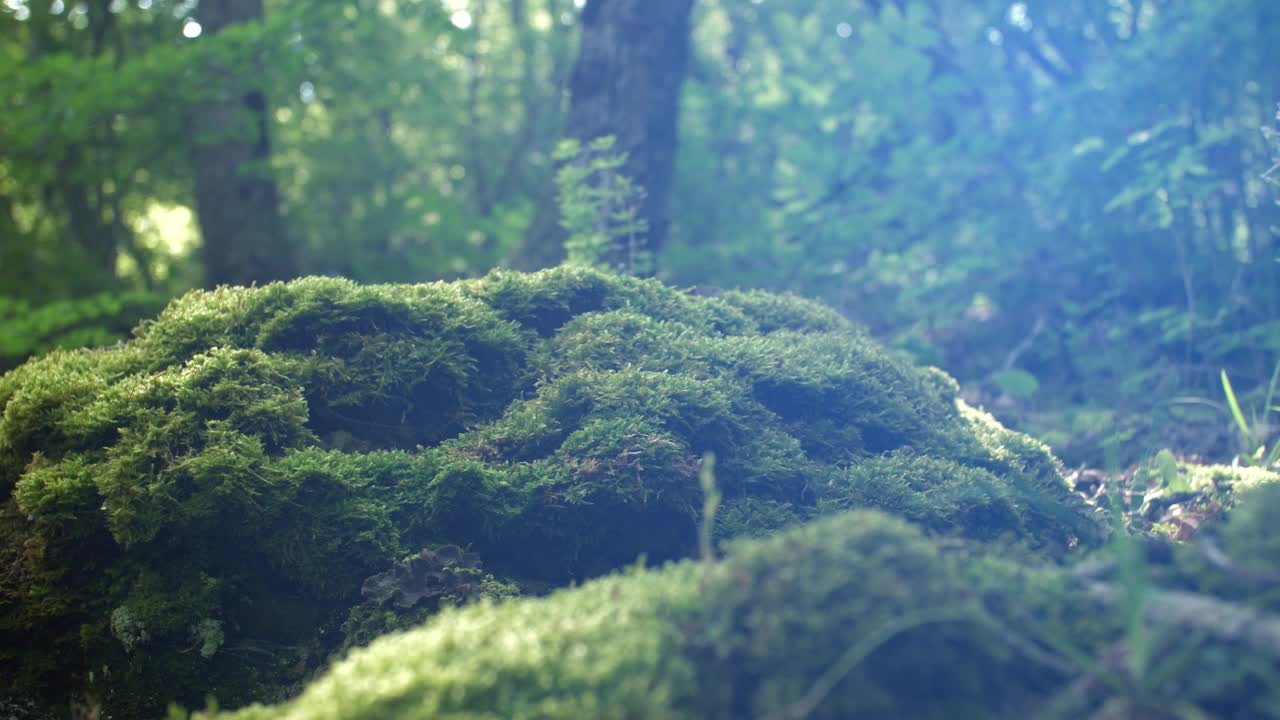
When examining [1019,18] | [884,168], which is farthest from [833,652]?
→ [1019,18]

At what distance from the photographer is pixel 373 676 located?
1.92 m

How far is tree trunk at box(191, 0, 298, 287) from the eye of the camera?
9172 mm

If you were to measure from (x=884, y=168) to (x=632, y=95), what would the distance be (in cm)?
271

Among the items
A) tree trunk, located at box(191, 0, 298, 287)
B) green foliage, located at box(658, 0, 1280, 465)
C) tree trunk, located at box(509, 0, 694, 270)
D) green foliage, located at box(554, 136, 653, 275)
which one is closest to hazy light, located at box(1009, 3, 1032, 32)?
green foliage, located at box(658, 0, 1280, 465)

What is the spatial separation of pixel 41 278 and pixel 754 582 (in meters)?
14.9

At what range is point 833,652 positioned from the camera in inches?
74.4

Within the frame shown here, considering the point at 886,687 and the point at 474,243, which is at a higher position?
the point at 474,243

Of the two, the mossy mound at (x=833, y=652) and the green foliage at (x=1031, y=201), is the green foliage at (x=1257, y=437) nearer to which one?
the green foliage at (x=1031, y=201)

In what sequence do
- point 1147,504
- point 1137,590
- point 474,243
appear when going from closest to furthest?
point 1137,590 → point 1147,504 → point 474,243

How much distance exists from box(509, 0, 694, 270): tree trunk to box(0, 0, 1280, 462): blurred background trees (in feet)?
0.07

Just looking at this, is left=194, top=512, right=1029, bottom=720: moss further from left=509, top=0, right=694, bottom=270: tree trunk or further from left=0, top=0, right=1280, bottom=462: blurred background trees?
left=509, top=0, right=694, bottom=270: tree trunk

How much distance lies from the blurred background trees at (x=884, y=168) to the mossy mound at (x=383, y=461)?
6.17 feet

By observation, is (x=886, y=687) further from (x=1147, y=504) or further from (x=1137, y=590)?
(x=1147, y=504)

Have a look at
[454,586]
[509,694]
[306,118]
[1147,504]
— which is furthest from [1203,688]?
Answer: [306,118]
